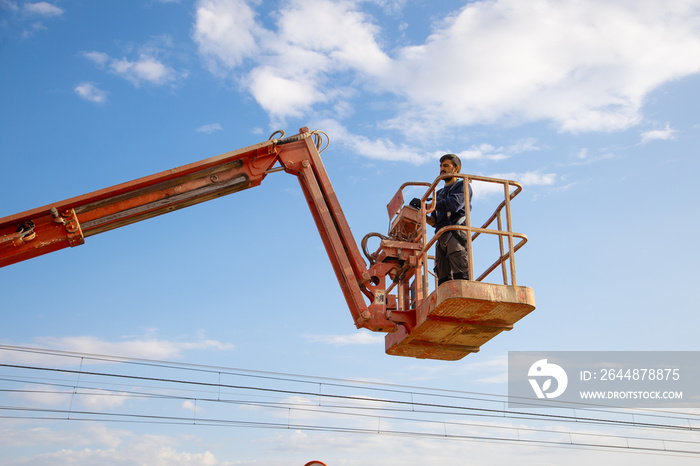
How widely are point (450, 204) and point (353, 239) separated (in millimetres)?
1402

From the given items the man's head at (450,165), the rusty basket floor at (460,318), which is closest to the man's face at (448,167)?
the man's head at (450,165)

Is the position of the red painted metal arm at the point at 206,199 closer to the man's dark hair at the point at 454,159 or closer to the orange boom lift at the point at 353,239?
the orange boom lift at the point at 353,239

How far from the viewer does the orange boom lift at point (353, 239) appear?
7.00m

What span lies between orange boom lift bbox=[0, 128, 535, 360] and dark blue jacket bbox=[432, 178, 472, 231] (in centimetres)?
18

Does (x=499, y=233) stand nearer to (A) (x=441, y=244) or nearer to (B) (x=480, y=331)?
(A) (x=441, y=244)

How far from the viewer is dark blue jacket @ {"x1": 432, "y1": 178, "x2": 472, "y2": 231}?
301 inches

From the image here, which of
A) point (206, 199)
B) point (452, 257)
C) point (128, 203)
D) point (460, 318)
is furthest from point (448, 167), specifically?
point (128, 203)

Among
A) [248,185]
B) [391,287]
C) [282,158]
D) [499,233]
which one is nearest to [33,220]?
[248,185]

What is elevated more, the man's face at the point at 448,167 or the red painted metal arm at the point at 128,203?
the man's face at the point at 448,167

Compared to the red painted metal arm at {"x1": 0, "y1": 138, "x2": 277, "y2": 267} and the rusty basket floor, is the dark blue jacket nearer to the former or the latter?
the rusty basket floor

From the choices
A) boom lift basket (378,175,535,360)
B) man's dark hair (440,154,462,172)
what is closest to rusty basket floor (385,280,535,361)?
boom lift basket (378,175,535,360)

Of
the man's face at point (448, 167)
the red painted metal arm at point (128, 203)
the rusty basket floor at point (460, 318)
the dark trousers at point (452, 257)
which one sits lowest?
the rusty basket floor at point (460, 318)

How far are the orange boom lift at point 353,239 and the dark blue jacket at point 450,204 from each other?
0.59ft

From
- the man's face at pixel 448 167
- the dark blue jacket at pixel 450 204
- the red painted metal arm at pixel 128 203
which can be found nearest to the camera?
the red painted metal arm at pixel 128 203
